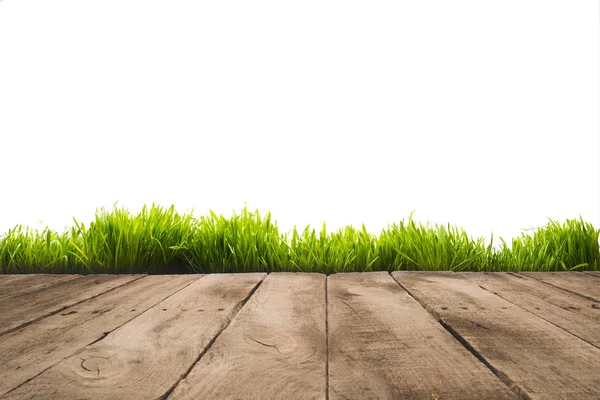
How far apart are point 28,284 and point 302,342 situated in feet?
4.20

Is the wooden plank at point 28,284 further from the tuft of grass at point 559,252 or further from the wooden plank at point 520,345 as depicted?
the tuft of grass at point 559,252

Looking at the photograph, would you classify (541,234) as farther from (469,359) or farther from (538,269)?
(469,359)

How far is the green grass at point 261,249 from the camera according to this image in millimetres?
2139

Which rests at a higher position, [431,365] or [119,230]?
[119,230]

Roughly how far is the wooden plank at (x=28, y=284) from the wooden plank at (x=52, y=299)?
0.04m

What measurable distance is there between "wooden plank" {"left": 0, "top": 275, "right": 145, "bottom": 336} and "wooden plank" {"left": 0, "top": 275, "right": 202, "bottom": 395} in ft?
0.14

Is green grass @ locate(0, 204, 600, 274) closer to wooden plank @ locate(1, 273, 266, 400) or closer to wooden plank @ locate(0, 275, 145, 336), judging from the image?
wooden plank @ locate(0, 275, 145, 336)

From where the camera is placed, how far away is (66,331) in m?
1.10

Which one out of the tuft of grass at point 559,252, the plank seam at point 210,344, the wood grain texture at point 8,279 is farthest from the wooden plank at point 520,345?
the wood grain texture at point 8,279

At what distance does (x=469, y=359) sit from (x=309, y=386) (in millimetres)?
300

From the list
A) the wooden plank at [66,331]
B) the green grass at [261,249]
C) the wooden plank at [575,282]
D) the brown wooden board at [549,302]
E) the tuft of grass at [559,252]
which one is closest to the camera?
the wooden plank at [66,331]

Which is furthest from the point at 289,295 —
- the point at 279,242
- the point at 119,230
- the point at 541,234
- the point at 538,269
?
the point at 541,234

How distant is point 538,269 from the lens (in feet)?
7.47

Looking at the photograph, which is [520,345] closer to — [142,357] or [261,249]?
[142,357]
